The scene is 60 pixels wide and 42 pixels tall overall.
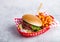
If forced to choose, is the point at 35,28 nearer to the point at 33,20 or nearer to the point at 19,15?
the point at 33,20

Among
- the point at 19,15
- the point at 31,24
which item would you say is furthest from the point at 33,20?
the point at 19,15

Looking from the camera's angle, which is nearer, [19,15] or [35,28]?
[35,28]

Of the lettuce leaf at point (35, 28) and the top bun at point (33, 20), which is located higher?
the top bun at point (33, 20)

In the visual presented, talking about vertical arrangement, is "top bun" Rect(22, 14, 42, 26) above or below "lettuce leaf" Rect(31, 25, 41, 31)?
above

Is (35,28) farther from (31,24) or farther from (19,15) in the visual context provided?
(19,15)

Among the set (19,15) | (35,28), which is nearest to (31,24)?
(35,28)

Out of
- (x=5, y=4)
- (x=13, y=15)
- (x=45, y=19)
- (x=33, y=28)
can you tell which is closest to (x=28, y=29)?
(x=33, y=28)

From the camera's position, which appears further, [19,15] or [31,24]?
[19,15]

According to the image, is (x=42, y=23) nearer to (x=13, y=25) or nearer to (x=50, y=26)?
(x=50, y=26)
